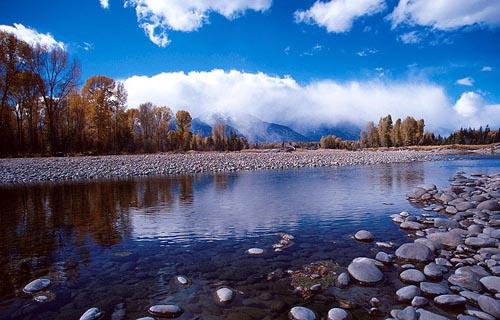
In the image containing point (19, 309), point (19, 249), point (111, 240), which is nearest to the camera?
point (19, 309)

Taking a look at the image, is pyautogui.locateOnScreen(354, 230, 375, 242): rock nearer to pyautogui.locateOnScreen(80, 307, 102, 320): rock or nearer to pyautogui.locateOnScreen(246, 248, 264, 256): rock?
pyautogui.locateOnScreen(246, 248, 264, 256): rock

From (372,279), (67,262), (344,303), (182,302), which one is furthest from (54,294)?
(372,279)

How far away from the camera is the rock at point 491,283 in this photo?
4.18 metres

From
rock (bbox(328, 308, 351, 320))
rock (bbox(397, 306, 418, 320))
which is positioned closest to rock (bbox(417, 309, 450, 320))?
rock (bbox(397, 306, 418, 320))

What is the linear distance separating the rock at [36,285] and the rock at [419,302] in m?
5.40

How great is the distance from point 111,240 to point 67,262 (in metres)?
1.40

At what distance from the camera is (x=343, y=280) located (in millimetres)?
4629

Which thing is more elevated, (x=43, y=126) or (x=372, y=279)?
(x=43, y=126)

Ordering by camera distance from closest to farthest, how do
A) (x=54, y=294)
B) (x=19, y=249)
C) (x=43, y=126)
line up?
(x=54, y=294) < (x=19, y=249) < (x=43, y=126)

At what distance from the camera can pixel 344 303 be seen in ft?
13.3

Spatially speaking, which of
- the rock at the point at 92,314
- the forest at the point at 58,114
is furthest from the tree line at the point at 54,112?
the rock at the point at 92,314

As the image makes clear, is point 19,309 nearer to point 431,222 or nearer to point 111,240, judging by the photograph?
point 111,240

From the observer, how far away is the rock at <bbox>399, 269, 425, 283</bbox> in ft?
15.1

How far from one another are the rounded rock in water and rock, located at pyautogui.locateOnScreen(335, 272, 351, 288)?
2.37 m
